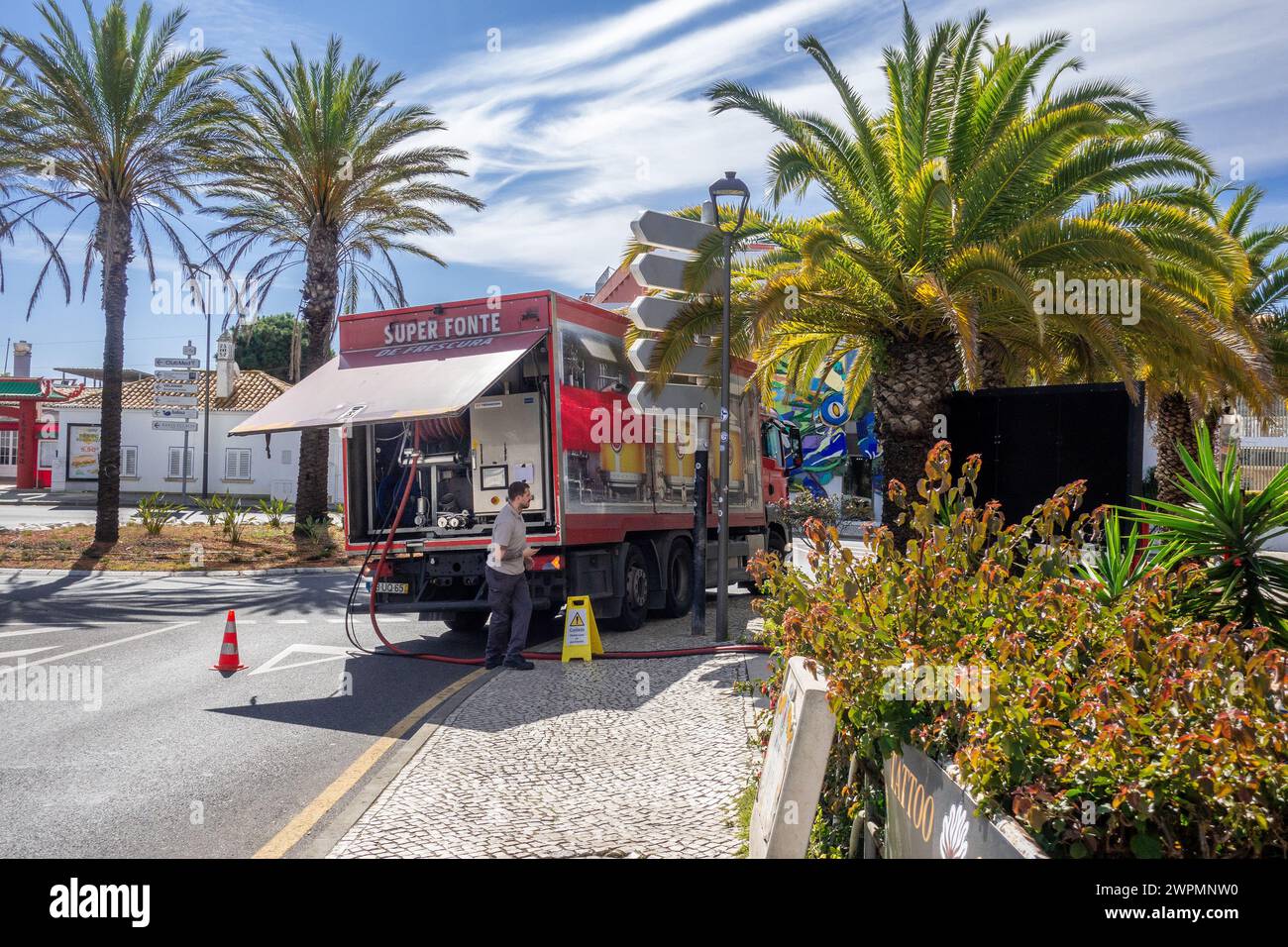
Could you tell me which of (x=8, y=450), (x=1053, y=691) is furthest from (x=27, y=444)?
(x=1053, y=691)

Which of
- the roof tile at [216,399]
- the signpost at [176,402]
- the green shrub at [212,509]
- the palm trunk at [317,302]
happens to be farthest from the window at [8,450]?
the palm trunk at [317,302]

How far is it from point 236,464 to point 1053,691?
1990 inches

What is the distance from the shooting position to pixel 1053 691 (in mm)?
3508

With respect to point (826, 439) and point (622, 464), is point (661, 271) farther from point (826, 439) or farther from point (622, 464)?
point (826, 439)

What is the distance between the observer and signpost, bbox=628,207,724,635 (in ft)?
38.7

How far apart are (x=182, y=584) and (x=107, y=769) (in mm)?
11934

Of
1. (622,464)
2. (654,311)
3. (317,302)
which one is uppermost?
(317,302)

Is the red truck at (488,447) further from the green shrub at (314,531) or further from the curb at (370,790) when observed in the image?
the green shrub at (314,531)

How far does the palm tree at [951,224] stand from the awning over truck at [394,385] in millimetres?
Result: 2316

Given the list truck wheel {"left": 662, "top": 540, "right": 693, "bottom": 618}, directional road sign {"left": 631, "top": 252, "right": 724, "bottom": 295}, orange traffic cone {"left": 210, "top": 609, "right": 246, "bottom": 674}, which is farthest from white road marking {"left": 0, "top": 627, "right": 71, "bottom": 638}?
directional road sign {"left": 631, "top": 252, "right": 724, "bottom": 295}

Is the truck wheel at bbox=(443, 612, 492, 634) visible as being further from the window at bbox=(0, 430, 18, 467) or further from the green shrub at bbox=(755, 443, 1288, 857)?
the window at bbox=(0, 430, 18, 467)

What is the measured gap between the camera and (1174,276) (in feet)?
43.2

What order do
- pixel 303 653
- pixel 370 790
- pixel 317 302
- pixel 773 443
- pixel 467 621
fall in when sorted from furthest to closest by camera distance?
pixel 317 302 < pixel 773 443 < pixel 467 621 < pixel 303 653 < pixel 370 790
